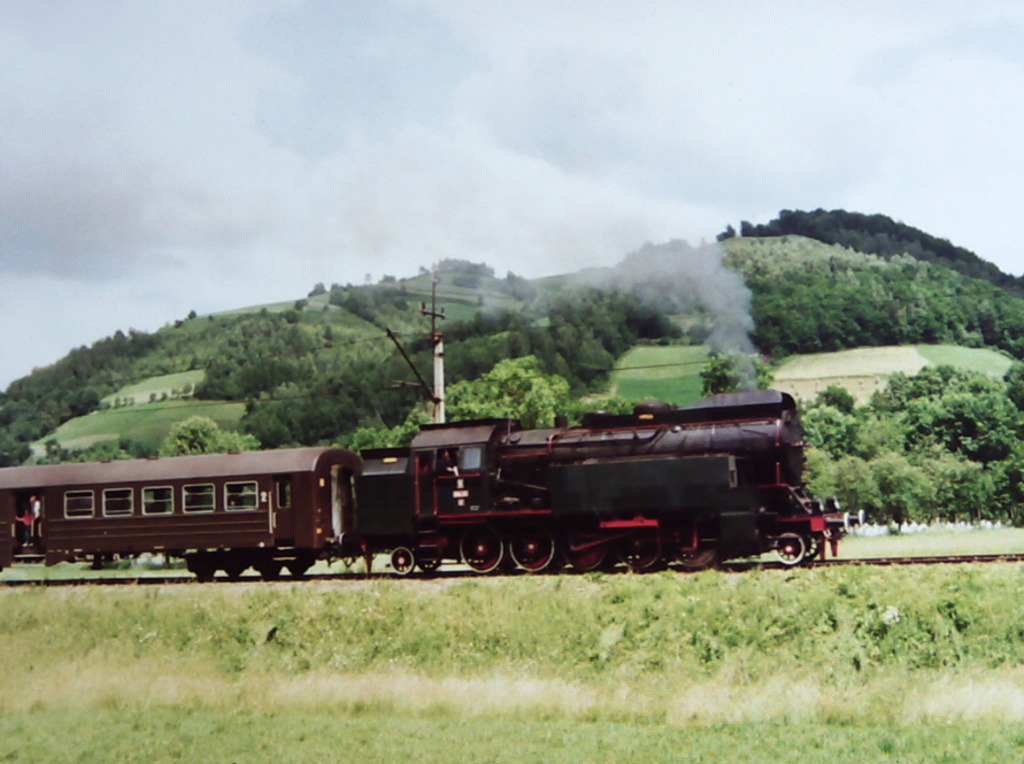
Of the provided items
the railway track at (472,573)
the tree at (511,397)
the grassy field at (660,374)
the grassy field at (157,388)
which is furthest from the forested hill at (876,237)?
the railway track at (472,573)

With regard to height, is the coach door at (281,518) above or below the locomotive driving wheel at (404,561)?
above

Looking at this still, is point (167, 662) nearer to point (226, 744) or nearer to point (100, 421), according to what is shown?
point (226, 744)

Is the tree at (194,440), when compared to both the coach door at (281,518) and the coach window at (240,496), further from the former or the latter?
the coach door at (281,518)

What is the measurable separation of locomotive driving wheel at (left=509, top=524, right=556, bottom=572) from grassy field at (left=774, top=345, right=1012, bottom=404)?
87053 millimetres

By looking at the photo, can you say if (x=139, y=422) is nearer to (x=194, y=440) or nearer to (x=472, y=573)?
(x=194, y=440)

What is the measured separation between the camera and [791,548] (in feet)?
75.8

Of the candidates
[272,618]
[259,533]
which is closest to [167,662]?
[272,618]

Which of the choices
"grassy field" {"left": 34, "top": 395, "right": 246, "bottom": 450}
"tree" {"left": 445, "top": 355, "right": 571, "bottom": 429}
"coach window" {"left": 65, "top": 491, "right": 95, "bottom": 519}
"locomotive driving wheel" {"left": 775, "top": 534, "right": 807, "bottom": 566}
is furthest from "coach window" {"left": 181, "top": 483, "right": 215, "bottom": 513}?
"grassy field" {"left": 34, "top": 395, "right": 246, "bottom": 450}

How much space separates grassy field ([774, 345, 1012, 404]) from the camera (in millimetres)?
111750

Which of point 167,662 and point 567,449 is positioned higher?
point 567,449

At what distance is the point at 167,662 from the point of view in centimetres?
2027

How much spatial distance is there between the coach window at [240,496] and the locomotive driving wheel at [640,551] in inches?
356

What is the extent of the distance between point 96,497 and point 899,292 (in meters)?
121

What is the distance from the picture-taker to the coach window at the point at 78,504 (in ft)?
90.0
